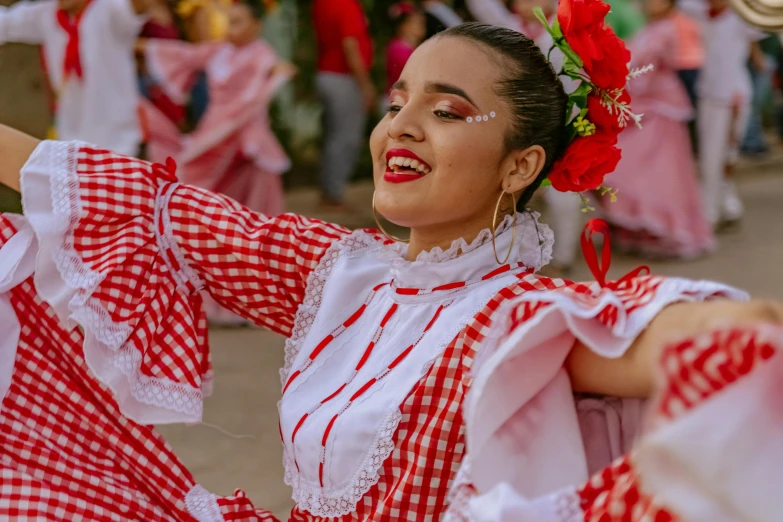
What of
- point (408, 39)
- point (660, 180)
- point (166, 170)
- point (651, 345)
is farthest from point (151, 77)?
point (651, 345)

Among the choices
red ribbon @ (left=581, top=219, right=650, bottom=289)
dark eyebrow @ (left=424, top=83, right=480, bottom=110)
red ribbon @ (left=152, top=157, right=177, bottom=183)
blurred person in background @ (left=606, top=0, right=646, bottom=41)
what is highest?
dark eyebrow @ (left=424, top=83, right=480, bottom=110)

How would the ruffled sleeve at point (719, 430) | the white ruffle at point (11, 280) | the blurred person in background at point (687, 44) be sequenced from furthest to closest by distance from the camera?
1. the blurred person in background at point (687, 44)
2. the white ruffle at point (11, 280)
3. the ruffled sleeve at point (719, 430)

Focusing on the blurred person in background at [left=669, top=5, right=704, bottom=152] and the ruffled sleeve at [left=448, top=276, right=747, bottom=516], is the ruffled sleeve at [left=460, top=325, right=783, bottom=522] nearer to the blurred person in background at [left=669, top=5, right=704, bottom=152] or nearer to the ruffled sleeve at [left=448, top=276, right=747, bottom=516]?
the ruffled sleeve at [left=448, top=276, right=747, bottom=516]

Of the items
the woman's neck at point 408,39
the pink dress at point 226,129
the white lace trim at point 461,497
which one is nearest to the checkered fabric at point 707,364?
the white lace trim at point 461,497

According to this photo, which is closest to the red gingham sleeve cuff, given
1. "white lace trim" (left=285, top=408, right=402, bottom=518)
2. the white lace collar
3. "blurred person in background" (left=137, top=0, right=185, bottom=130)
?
"white lace trim" (left=285, top=408, right=402, bottom=518)

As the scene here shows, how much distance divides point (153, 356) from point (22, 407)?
0.25 meters

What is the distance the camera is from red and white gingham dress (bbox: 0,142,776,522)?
1.82 m

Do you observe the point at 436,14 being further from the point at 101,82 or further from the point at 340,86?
the point at 101,82

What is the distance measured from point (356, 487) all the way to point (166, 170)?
2.46 feet

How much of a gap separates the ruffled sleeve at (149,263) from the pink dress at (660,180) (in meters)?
4.80

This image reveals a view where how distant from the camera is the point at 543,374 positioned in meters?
1.36

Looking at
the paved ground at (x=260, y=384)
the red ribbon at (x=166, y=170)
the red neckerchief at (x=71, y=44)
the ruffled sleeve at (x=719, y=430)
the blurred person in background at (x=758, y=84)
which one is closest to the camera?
the ruffled sleeve at (x=719, y=430)

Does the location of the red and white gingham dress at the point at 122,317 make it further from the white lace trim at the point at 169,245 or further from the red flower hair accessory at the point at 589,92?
the red flower hair accessory at the point at 589,92

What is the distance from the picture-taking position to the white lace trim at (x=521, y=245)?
1792mm
